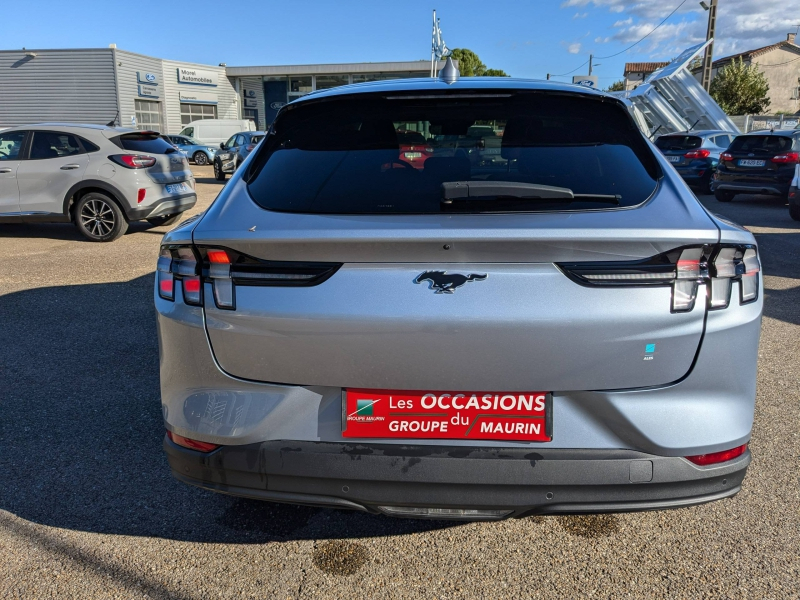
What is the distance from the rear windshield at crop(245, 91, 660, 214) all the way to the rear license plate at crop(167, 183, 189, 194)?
26.2 ft

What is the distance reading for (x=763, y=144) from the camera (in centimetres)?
1377

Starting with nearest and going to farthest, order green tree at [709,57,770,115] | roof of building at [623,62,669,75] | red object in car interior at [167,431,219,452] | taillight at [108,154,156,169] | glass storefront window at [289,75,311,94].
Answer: red object in car interior at [167,431,219,452] < taillight at [108,154,156,169] < green tree at [709,57,770,115] < glass storefront window at [289,75,311,94] < roof of building at [623,62,669,75]

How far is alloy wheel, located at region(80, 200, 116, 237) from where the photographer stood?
376 inches

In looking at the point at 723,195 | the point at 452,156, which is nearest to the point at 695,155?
the point at 723,195

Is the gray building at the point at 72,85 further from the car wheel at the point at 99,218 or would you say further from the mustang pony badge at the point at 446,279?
the mustang pony badge at the point at 446,279

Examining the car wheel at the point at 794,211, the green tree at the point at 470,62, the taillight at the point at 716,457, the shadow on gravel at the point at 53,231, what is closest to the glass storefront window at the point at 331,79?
the green tree at the point at 470,62

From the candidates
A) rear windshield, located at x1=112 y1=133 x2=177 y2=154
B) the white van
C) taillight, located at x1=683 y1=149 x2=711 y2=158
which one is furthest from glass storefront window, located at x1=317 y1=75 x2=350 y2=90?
rear windshield, located at x1=112 y1=133 x2=177 y2=154

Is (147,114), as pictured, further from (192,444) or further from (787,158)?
(192,444)

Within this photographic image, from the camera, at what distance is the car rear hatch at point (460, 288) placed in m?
1.87

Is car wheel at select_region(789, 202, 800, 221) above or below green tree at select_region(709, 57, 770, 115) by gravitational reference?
below

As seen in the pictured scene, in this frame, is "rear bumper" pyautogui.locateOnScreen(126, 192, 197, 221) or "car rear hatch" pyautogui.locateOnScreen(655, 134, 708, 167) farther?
"car rear hatch" pyautogui.locateOnScreen(655, 134, 708, 167)

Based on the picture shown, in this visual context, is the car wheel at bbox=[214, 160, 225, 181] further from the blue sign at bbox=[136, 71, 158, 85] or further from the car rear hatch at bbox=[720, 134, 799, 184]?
the blue sign at bbox=[136, 71, 158, 85]

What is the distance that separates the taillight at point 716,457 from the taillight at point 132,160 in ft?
29.9

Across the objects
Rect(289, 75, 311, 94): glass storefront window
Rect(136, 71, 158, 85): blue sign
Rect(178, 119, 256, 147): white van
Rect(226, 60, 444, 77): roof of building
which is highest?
Rect(226, 60, 444, 77): roof of building
